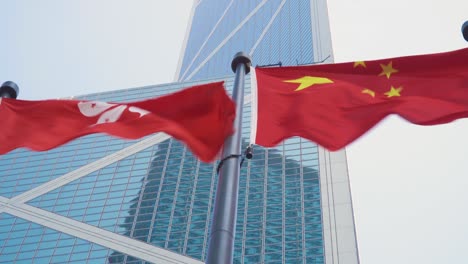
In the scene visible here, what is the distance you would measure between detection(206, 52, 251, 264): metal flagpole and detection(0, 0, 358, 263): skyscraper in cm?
5454

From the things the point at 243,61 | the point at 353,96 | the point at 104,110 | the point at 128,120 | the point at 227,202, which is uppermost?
the point at 243,61

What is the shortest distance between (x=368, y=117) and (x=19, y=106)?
619 cm

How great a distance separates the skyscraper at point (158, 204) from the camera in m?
64.9

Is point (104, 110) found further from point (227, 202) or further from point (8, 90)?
point (227, 202)

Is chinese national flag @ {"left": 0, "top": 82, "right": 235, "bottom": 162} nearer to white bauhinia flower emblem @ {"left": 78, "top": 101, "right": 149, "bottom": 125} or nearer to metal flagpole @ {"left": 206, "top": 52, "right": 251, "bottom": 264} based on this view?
white bauhinia flower emblem @ {"left": 78, "top": 101, "right": 149, "bottom": 125}

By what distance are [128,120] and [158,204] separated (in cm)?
6537

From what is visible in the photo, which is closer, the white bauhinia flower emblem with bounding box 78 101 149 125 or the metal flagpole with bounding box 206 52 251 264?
the metal flagpole with bounding box 206 52 251 264

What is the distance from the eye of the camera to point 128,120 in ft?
31.2

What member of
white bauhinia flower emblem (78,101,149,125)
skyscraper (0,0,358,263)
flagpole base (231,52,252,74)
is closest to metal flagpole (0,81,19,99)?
white bauhinia flower emblem (78,101,149,125)

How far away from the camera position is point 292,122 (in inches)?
362

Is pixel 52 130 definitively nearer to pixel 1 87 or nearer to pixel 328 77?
pixel 1 87

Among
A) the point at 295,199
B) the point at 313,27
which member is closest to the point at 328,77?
the point at 295,199

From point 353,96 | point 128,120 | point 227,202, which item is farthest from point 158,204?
point 227,202

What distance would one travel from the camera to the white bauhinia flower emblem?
9.64 meters
